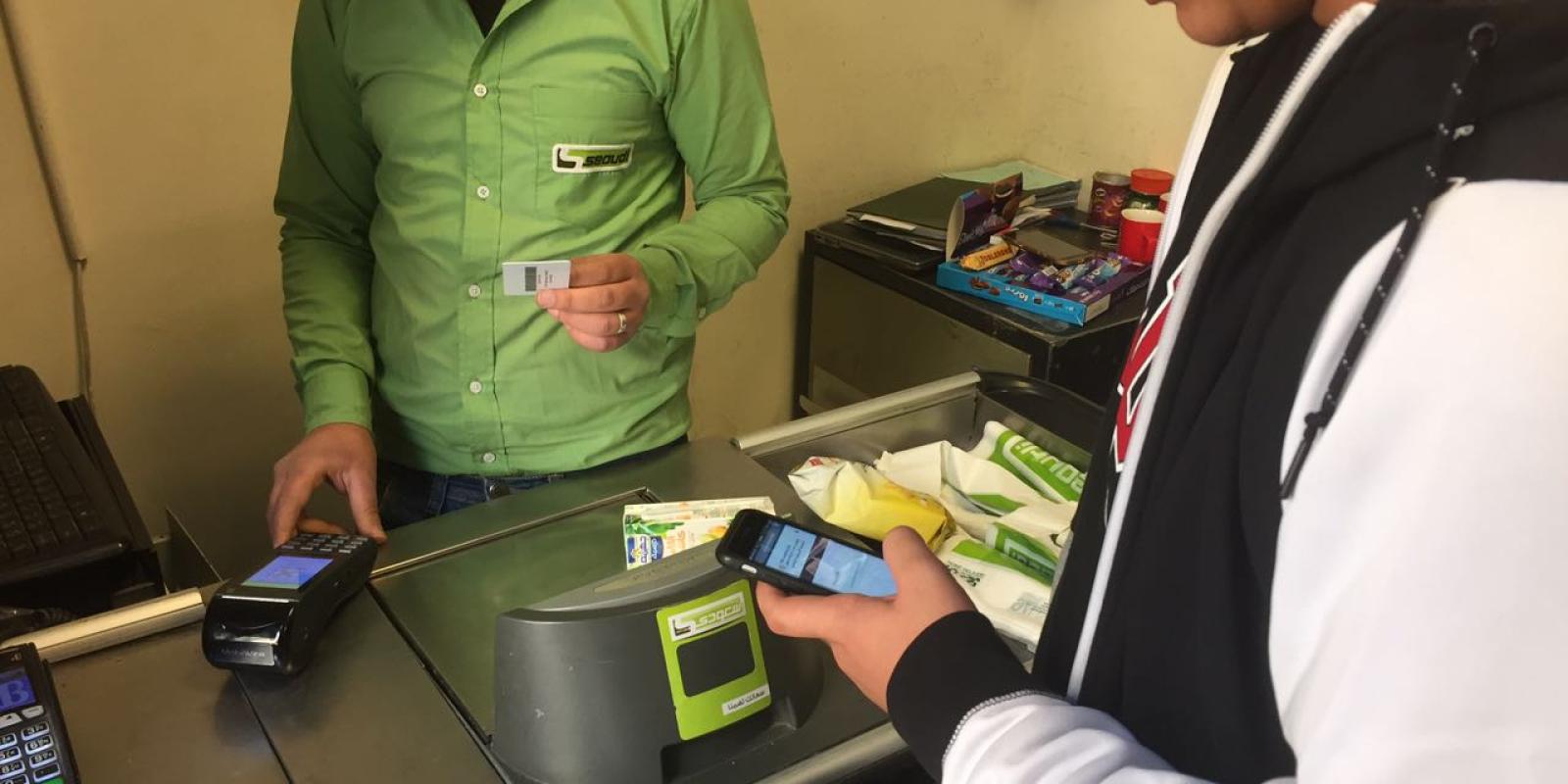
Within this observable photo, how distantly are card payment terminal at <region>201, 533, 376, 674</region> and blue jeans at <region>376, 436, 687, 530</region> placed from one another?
0.22m

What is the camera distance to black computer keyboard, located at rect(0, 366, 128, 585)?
86 cm

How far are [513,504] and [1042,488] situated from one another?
20.6 inches

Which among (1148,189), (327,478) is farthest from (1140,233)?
(327,478)

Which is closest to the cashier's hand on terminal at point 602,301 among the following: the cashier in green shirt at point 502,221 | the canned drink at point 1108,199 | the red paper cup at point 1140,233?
the cashier in green shirt at point 502,221

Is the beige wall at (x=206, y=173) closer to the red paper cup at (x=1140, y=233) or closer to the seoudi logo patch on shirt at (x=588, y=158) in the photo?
the red paper cup at (x=1140, y=233)

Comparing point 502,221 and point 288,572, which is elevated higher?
point 502,221

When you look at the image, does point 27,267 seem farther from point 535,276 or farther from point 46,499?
point 535,276

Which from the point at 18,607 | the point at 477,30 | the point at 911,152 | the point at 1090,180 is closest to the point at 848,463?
the point at 477,30

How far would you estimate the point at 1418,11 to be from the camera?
393mm

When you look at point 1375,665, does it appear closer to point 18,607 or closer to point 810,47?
point 18,607

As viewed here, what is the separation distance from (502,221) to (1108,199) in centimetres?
141

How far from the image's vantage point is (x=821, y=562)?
721 mm

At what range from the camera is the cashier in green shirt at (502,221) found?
3.35 ft

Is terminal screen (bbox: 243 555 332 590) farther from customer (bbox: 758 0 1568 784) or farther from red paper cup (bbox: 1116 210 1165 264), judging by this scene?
red paper cup (bbox: 1116 210 1165 264)
